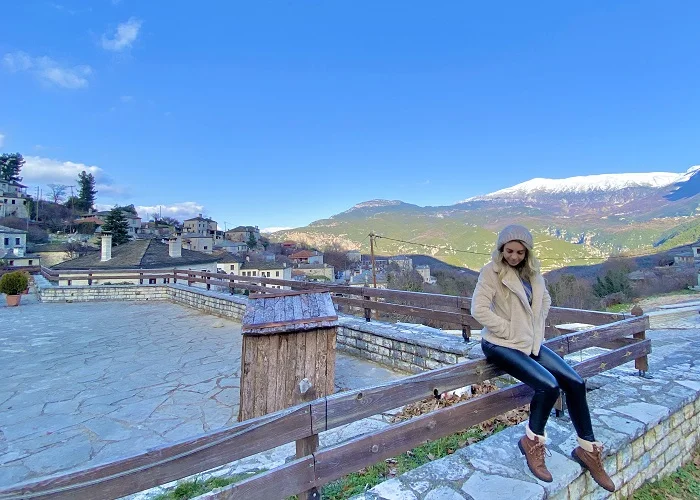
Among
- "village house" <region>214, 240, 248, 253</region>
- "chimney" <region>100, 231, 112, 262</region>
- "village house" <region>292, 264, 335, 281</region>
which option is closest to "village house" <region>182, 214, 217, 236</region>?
"village house" <region>214, 240, 248, 253</region>

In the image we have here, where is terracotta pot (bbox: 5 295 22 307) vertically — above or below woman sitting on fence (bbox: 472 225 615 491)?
below

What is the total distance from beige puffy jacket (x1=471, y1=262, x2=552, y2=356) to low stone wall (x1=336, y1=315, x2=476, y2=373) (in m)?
Answer: 1.98

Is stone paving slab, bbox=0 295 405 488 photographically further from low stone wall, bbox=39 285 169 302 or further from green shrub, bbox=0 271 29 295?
green shrub, bbox=0 271 29 295

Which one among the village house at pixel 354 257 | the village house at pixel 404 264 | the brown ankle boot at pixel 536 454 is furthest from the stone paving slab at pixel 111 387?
the village house at pixel 354 257

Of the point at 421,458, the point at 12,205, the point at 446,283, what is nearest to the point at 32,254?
the point at 12,205

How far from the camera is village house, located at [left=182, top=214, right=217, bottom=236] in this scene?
7325 centimetres

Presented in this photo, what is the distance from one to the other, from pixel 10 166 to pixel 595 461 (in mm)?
84004

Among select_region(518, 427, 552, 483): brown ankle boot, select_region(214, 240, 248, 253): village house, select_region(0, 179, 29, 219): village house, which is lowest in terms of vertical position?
select_region(518, 427, 552, 483): brown ankle boot

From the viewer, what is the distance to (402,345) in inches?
189

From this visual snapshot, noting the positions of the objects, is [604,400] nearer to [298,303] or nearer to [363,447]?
[363,447]

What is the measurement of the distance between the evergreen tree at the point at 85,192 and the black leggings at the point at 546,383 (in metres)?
79.6

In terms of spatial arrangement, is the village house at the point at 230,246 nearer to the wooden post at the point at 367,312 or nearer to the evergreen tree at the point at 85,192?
the evergreen tree at the point at 85,192

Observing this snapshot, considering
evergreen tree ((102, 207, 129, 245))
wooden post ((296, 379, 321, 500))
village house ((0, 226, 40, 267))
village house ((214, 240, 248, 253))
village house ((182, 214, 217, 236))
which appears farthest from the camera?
village house ((182, 214, 217, 236))

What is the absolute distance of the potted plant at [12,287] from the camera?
1138cm
